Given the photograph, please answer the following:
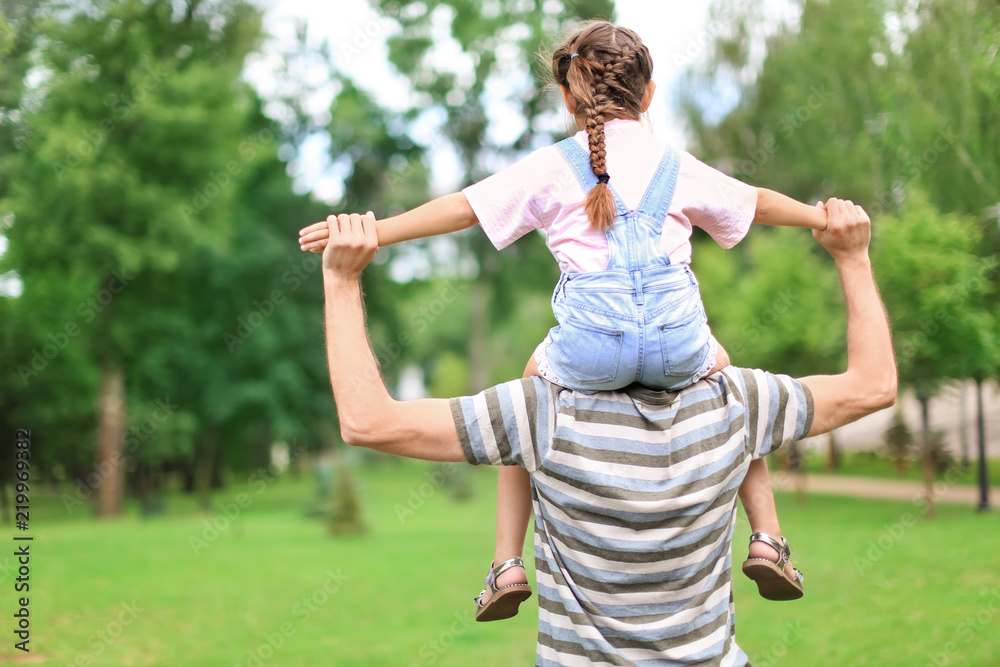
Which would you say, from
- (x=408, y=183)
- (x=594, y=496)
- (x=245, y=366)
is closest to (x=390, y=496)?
(x=245, y=366)

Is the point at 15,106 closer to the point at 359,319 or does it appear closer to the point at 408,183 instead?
the point at 359,319

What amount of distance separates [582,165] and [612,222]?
6.4 inches

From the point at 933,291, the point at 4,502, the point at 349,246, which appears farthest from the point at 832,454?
the point at 349,246

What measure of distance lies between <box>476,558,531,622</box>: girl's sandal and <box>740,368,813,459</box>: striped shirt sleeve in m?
0.69

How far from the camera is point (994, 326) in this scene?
4.43 m

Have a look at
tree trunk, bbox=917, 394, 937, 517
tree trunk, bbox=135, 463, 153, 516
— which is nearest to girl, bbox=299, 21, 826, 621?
tree trunk, bbox=917, 394, 937, 517

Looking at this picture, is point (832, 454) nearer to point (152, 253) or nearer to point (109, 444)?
point (152, 253)

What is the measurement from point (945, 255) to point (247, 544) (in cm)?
1395

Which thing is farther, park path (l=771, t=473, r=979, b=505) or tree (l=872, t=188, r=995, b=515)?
park path (l=771, t=473, r=979, b=505)

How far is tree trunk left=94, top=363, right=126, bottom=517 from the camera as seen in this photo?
70.3ft

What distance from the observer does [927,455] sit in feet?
20.8

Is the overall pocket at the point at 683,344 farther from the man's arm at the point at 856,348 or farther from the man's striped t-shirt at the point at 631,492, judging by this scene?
the man's arm at the point at 856,348

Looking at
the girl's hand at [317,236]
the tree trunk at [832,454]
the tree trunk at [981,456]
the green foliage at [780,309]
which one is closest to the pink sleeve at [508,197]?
the girl's hand at [317,236]

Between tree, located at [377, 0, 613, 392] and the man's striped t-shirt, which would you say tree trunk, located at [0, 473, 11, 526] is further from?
tree, located at [377, 0, 613, 392]
